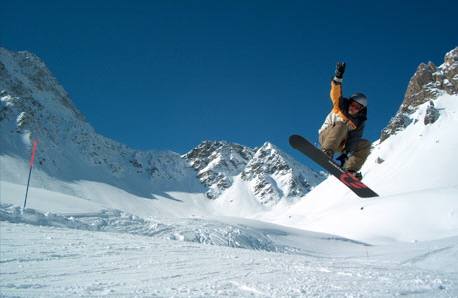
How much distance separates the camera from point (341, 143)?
532 cm

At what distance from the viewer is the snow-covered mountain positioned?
95500 millimetres

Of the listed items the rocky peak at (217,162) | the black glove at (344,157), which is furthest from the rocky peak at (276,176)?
the black glove at (344,157)

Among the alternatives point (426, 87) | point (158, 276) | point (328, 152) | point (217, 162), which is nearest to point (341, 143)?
point (328, 152)

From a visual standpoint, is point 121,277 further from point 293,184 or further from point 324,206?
point 293,184

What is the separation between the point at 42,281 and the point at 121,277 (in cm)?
118

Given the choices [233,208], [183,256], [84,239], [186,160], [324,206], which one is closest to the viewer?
[183,256]

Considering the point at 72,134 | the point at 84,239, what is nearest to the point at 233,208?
the point at 72,134

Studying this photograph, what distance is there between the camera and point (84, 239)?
942 centimetres

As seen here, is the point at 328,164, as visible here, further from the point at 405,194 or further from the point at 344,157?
the point at 405,194

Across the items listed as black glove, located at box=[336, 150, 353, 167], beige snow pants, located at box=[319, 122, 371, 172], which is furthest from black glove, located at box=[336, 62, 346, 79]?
black glove, located at box=[336, 150, 353, 167]

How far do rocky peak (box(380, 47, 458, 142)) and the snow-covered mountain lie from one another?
5924 cm

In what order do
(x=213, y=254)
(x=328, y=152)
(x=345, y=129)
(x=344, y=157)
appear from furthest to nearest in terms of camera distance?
(x=213, y=254) < (x=344, y=157) < (x=328, y=152) < (x=345, y=129)

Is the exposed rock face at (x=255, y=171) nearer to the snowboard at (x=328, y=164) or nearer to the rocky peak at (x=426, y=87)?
the rocky peak at (x=426, y=87)

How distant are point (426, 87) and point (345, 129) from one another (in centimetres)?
9867
